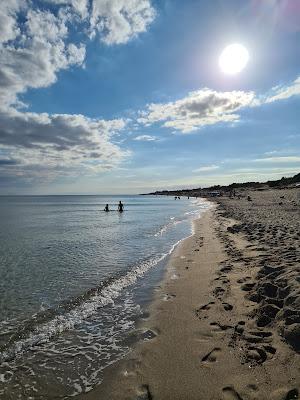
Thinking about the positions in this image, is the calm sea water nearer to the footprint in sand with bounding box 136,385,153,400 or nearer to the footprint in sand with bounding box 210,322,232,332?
the footprint in sand with bounding box 136,385,153,400

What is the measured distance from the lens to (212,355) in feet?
18.9

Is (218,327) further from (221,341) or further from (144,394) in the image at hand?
(144,394)

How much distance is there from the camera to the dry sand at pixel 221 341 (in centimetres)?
484

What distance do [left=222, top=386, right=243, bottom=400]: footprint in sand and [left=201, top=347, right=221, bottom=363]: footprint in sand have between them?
833mm

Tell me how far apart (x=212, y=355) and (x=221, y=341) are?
20.5 inches

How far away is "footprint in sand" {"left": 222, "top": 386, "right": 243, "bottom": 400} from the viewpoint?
454cm

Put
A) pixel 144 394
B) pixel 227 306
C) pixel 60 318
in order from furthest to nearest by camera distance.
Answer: pixel 60 318, pixel 227 306, pixel 144 394

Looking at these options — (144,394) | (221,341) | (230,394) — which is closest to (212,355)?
(221,341)

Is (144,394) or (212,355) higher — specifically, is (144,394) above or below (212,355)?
below

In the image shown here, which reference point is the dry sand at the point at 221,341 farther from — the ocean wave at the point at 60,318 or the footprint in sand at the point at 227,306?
the ocean wave at the point at 60,318

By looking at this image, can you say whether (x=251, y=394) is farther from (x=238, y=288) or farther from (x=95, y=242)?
(x=95, y=242)

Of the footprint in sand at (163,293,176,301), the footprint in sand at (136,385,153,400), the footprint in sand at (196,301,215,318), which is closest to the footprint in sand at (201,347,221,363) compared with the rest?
the footprint in sand at (136,385,153,400)

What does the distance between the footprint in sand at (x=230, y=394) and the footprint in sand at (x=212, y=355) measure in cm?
83

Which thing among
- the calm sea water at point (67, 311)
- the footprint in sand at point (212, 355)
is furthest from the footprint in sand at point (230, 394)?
the calm sea water at point (67, 311)
